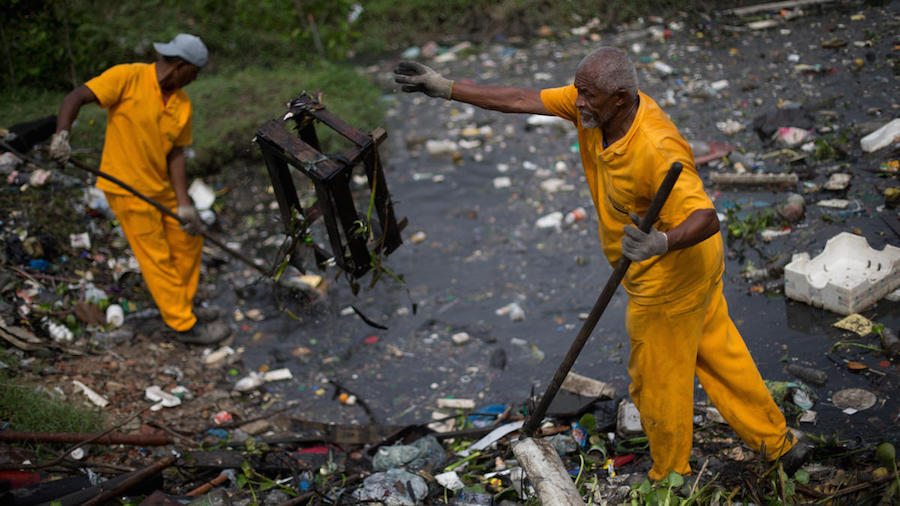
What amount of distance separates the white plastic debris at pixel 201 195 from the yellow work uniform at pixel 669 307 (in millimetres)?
3586

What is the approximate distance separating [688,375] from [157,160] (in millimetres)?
3136

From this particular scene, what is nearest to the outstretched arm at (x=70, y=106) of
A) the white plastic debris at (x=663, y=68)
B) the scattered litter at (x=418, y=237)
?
the scattered litter at (x=418, y=237)

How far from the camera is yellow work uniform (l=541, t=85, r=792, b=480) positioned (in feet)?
8.99

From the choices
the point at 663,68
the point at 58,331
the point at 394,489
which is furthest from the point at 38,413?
the point at 663,68

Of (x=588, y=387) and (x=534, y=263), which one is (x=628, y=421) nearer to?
(x=588, y=387)

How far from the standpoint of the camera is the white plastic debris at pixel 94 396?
4227 mm

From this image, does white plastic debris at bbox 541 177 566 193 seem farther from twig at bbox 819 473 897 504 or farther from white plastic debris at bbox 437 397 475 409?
twig at bbox 819 473 897 504

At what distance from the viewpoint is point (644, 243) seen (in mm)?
2596

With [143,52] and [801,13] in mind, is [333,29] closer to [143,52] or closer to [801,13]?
[143,52]

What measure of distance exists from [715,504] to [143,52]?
6699 mm

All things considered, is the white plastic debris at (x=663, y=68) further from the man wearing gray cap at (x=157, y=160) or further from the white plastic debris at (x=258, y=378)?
the white plastic debris at (x=258, y=378)

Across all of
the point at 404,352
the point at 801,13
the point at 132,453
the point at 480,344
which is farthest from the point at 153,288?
the point at 801,13

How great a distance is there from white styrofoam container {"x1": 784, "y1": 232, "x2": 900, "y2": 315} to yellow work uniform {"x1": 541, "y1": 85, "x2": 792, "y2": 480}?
124cm

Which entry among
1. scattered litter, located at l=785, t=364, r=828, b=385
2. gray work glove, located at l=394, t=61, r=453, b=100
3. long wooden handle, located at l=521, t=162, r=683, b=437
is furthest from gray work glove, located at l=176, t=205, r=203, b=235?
scattered litter, located at l=785, t=364, r=828, b=385
